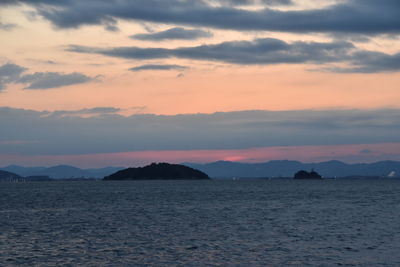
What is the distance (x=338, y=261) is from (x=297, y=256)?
4.35m

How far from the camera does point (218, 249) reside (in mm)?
57719

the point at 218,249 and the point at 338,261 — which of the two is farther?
the point at 218,249

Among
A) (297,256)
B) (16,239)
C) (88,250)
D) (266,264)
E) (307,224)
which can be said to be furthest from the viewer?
(307,224)

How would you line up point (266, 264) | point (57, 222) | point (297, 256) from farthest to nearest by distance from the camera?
point (57, 222)
point (297, 256)
point (266, 264)

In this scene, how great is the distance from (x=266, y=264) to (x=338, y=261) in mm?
7132

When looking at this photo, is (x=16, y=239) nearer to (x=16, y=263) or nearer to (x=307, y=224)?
(x=16, y=263)

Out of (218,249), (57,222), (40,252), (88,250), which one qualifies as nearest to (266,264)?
(218,249)

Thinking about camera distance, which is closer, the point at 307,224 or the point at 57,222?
the point at 307,224

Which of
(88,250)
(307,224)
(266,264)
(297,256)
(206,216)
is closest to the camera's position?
(266,264)

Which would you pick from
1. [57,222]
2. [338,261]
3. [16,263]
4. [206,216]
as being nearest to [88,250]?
[16,263]

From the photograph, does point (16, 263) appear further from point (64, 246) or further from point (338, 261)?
point (338, 261)

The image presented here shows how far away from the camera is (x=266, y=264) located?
48656 millimetres

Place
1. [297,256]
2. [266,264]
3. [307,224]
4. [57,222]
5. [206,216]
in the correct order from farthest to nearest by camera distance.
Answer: [206,216], [57,222], [307,224], [297,256], [266,264]

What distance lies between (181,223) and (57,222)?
2130 centimetres
